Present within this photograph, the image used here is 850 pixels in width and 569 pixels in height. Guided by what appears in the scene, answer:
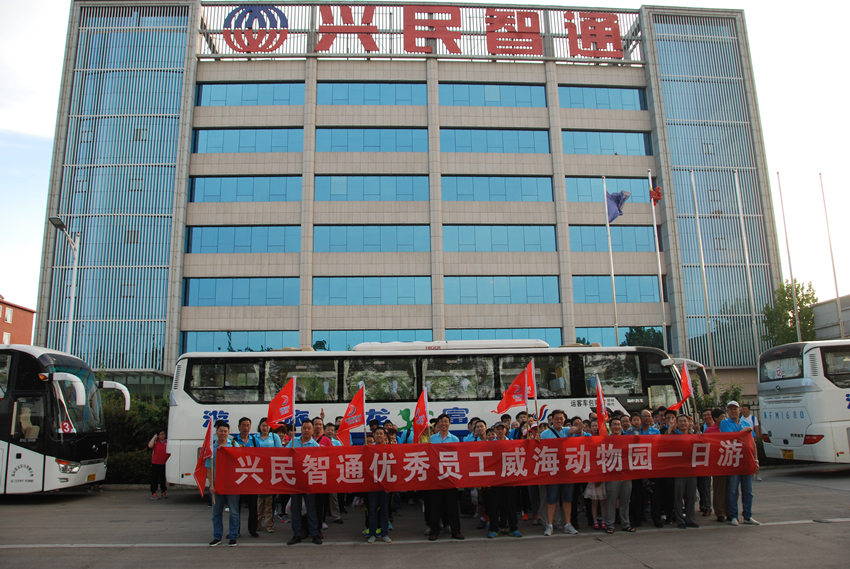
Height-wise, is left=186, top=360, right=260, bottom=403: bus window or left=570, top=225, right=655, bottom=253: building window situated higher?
left=570, top=225, right=655, bottom=253: building window

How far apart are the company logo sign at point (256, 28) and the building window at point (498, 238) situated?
13.6 m

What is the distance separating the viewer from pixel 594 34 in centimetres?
3164

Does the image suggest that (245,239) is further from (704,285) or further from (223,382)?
(704,285)

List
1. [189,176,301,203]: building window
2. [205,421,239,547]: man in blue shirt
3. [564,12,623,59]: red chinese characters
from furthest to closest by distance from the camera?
[564,12,623,59]: red chinese characters
[189,176,301,203]: building window
[205,421,239,547]: man in blue shirt

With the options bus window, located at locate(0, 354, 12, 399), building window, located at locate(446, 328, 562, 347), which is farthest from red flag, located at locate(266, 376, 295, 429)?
building window, located at locate(446, 328, 562, 347)

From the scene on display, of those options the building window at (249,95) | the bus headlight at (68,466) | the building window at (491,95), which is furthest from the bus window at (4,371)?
the building window at (491,95)

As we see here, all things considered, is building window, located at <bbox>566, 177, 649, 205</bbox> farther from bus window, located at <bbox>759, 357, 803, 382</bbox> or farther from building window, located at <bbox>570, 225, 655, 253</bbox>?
bus window, located at <bbox>759, 357, 803, 382</bbox>

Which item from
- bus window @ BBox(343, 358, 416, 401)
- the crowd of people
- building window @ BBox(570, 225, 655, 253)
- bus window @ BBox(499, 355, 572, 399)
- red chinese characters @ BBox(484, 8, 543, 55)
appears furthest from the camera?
red chinese characters @ BBox(484, 8, 543, 55)

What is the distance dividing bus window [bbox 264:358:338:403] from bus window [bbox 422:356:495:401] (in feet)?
7.02

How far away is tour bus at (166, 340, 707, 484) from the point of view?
1277 cm

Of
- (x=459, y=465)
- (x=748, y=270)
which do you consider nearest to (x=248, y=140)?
(x=459, y=465)

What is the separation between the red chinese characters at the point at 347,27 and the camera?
30.5 m

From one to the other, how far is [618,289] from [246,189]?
19413 mm

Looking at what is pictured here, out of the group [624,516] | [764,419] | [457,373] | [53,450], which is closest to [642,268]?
[764,419]
